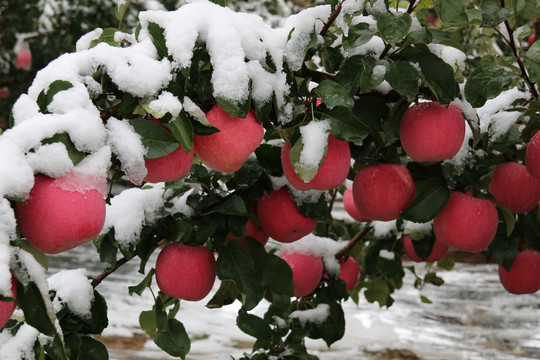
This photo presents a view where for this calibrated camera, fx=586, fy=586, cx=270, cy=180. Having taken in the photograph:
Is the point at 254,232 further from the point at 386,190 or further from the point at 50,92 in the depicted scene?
the point at 50,92

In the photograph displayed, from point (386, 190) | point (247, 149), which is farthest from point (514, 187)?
point (247, 149)

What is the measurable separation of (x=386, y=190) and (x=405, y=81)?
19cm

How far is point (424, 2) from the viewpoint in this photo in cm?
76

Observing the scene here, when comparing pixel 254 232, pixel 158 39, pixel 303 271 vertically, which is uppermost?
pixel 158 39

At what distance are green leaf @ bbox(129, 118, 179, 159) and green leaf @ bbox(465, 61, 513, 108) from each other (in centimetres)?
34

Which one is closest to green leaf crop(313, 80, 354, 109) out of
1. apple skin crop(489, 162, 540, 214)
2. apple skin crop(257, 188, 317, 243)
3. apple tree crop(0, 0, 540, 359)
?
apple tree crop(0, 0, 540, 359)

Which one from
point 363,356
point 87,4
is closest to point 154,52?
point 363,356

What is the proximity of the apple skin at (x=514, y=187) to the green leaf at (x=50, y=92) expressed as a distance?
64 cm

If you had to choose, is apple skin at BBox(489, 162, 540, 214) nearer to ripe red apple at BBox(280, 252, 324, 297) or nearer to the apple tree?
the apple tree

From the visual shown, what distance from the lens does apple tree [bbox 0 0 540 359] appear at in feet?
1.61

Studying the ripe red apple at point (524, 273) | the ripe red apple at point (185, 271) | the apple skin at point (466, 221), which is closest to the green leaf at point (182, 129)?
the ripe red apple at point (185, 271)

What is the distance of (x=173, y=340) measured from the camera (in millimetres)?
822

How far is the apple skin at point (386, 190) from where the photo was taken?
0.78 meters

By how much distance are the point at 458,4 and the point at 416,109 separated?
5.2 inches
